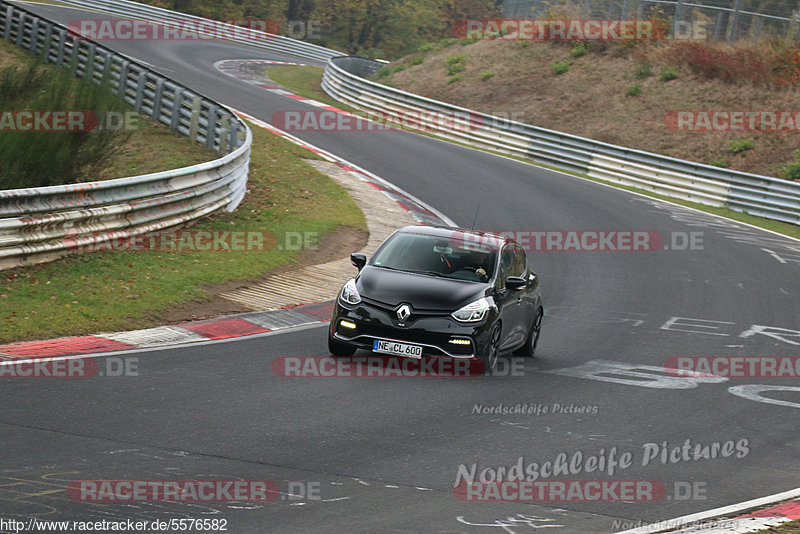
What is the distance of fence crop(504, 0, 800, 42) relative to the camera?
36.8 meters

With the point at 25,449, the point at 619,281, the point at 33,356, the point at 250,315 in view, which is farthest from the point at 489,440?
the point at 619,281

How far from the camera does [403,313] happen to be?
1115 centimetres

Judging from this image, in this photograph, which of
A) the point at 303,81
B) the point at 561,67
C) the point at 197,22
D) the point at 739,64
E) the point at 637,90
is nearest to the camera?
the point at 739,64

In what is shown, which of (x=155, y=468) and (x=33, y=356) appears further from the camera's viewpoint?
(x=33, y=356)

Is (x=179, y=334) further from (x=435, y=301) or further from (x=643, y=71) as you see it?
(x=643, y=71)

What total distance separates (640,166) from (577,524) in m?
25.9

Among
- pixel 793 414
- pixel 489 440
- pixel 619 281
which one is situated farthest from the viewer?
pixel 619 281

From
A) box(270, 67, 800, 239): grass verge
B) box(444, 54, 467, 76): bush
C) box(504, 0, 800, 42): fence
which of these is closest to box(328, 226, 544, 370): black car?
box(270, 67, 800, 239): grass verge

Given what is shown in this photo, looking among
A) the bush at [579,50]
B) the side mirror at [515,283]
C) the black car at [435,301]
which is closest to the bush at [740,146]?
the bush at [579,50]

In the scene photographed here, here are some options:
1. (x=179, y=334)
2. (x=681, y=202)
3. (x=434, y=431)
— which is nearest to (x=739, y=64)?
(x=681, y=202)

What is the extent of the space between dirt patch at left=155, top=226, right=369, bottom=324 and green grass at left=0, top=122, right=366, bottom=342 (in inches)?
4.8

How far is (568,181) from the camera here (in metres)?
30.6

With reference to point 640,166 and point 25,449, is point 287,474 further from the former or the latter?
point 640,166

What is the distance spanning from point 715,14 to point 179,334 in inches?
1267
